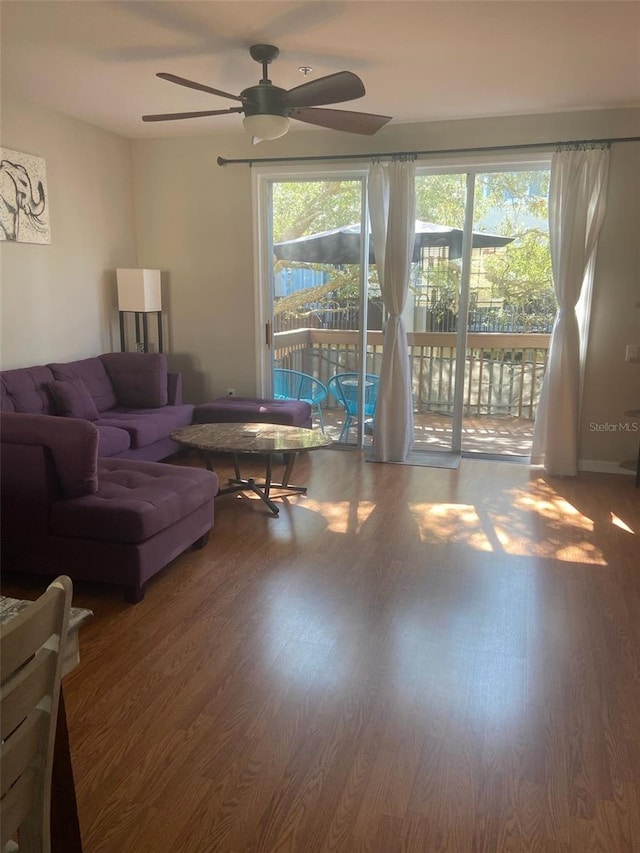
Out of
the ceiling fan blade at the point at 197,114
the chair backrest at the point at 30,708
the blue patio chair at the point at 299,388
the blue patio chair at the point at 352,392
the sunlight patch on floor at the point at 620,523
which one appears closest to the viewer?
the chair backrest at the point at 30,708

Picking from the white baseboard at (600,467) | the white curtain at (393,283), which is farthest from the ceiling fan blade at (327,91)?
the white baseboard at (600,467)

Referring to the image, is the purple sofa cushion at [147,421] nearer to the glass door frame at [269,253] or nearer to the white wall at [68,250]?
the white wall at [68,250]

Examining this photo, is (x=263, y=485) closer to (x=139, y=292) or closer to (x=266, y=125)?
(x=139, y=292)

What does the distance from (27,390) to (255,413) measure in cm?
170

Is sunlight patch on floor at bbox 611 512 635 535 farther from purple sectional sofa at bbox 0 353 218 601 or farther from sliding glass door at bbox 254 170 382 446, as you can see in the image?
purple sectional sofa at bbox 0 353 218 601

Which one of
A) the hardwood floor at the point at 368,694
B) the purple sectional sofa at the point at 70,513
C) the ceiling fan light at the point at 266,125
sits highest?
the ceiling fan light at the point at 266,125

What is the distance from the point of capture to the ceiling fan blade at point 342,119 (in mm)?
3338

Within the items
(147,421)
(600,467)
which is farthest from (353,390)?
(600,467)

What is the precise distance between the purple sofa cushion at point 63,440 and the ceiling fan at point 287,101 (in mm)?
1709

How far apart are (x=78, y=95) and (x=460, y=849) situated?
4793 mm

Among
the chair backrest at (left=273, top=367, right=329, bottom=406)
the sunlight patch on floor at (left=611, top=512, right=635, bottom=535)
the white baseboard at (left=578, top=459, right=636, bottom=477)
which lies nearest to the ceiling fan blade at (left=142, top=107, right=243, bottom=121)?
the chair backrest at (left=273, top=367, right=329, bottom=406)

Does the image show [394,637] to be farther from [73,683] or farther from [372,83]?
[372,83]

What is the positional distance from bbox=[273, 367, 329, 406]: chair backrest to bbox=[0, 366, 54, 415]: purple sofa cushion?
2083 mm

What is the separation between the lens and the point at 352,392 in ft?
18.5
